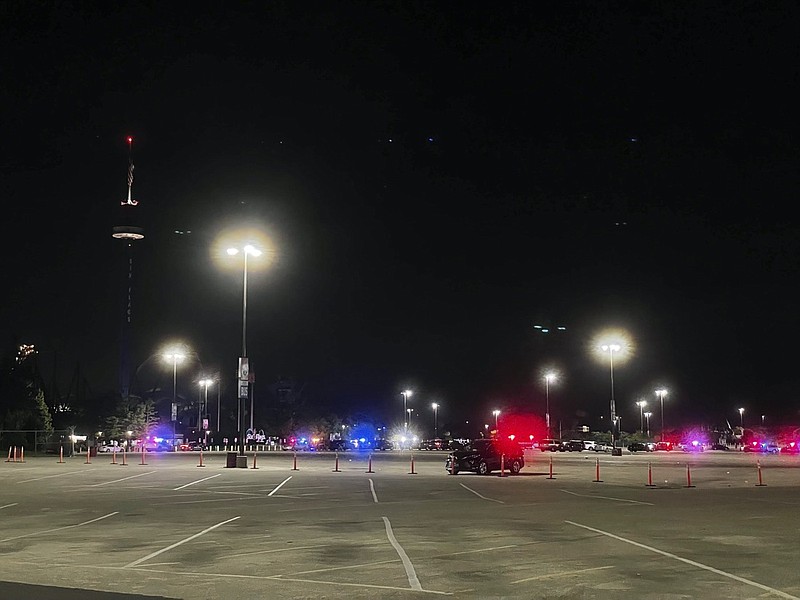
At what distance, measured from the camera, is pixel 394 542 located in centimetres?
1523

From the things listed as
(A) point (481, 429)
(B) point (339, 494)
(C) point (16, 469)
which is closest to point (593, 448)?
(C) point (16, 469)

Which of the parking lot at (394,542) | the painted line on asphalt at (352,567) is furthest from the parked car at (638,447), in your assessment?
the painted line on asphalt at (352,567)

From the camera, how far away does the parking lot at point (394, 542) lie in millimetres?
10992

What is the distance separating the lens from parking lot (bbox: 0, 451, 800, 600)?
10992mm

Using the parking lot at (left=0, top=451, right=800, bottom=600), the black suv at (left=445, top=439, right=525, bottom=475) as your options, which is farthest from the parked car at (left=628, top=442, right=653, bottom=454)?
the parking lot at (left=0, top=451, right=800, bottom=600)

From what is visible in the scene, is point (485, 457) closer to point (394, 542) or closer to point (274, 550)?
point (394, 542)

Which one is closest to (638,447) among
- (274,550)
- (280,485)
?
(280,485)

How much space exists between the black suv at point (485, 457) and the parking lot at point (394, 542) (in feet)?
30.6

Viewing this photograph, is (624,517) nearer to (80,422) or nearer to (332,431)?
(80,422)

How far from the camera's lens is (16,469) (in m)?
42.2

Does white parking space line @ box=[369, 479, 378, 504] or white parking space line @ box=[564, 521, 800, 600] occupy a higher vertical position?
white parking space line @ box=[564, 521, 800, 600]

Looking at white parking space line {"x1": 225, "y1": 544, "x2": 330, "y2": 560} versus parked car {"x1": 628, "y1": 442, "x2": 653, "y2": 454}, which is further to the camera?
parked car {"x1": 628, "y1": 442, "x2": 653, "y2": 454}

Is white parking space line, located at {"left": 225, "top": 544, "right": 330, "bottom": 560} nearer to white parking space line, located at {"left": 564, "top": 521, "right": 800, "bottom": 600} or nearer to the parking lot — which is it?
the parking lot

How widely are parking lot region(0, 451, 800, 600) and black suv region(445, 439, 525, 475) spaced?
934 cm
